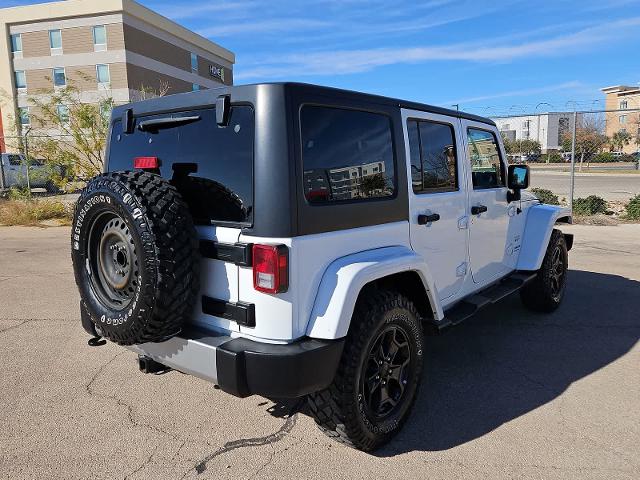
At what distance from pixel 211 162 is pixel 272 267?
73 cm

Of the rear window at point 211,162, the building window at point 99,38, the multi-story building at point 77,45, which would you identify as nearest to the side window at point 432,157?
the rear window at point 211,162

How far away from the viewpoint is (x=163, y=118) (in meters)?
2.96

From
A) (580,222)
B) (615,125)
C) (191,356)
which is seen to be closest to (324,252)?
(191,356)

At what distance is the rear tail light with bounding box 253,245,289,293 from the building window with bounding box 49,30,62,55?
143 feet

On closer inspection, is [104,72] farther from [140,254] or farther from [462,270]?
[140,254]

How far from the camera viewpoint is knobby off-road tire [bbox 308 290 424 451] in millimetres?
2590

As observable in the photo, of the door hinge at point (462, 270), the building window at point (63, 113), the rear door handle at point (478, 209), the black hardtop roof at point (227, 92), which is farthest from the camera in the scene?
the building window at point (63, 113)

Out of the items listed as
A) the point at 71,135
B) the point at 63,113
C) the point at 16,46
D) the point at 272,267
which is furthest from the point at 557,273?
the point at 16,46

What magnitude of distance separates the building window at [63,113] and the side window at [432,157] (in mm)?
12411

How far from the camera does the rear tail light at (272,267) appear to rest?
232 cm

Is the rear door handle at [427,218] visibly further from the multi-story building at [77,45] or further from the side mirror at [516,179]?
the multi-story building at [77,45]

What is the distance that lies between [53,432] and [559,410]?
3.24m

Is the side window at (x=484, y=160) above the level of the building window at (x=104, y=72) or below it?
below

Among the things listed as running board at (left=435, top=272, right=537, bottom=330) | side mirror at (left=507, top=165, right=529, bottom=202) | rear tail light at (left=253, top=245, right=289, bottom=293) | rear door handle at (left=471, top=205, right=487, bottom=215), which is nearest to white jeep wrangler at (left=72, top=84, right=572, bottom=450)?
rear tail light at (left=253, top=245, right=289, bottom=293)
